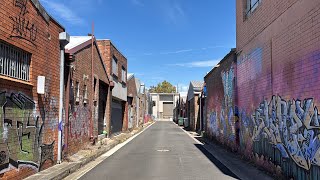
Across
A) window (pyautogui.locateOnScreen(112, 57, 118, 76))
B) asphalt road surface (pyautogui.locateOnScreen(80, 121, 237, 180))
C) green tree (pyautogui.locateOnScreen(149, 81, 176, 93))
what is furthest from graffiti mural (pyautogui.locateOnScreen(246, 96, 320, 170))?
green tree (pyautogui.locateOnScreen(149, 81, 176, 93))

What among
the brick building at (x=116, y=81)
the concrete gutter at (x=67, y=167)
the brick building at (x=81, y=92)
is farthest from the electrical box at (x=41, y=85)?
the brick building at (x=116, y=81)

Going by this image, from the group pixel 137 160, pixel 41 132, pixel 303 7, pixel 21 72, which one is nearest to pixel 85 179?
pixel 41 132

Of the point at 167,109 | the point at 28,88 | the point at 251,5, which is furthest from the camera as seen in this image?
the point at 167,109

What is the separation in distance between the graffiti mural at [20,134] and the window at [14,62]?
504 mm

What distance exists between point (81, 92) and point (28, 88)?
292 inches

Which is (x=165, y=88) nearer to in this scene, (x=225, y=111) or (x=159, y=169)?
(x=225, y=111)

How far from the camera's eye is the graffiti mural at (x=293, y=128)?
7883 mm

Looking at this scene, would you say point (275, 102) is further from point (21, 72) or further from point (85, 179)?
point (21, 72)

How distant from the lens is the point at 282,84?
9.91 meters

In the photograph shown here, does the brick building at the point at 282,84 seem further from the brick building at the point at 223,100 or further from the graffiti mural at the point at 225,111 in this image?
the graffiti mural at the point at 225,111

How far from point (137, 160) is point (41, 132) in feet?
16.6

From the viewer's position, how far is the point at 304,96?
8359mm

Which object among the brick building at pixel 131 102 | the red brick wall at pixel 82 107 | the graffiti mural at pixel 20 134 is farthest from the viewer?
the brick building at pixel 131 102

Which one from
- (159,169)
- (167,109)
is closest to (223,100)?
(159,169)
